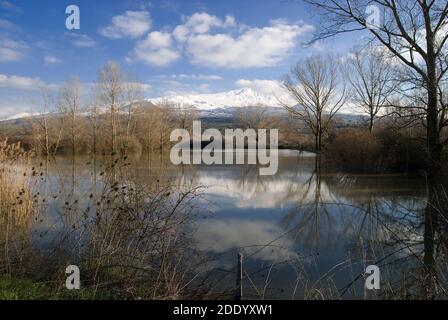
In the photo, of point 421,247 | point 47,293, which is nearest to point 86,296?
point 47,293

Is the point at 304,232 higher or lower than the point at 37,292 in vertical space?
lower

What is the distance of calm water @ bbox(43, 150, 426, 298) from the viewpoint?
4.48 meters

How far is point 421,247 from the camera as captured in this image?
5.64m

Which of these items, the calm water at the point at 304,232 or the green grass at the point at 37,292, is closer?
the green grass at the point at 37,292

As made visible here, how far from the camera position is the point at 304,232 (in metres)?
6.71

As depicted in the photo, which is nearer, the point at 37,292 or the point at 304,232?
the point at 37,292

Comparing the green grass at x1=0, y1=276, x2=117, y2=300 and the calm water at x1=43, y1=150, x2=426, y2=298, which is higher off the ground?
the green grass at x1=0, y1=276, x2=117, y2=300

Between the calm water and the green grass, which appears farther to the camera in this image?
the calm water

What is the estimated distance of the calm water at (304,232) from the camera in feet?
14.7

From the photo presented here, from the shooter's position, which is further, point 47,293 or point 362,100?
point 362,100

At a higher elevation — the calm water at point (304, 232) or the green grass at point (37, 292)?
the green grass at point (37, 292)
